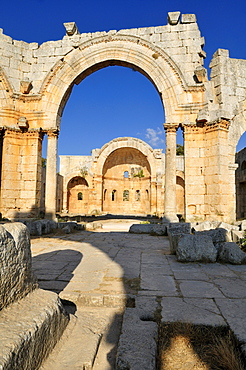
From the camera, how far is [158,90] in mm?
10484

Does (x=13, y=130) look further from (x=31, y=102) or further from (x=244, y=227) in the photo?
(x=244, y=227)

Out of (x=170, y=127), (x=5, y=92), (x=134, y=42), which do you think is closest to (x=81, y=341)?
(x=170, y=127)

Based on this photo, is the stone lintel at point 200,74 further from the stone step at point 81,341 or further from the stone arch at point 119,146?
the stone arch at point 119,146

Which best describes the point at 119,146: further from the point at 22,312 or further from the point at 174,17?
the point at 22,312

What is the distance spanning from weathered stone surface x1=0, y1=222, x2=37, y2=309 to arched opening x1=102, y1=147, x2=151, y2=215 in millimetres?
23207

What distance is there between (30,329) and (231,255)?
3696 mm

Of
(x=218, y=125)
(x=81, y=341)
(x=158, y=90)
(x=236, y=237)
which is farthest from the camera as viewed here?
(x=158, y=90)

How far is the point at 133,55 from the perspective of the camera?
1059cm

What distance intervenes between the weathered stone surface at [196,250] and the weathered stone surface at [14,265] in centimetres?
291

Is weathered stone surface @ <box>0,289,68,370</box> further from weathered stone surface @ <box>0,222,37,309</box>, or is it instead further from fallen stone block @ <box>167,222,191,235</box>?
fallen stone block @ <box>167,222,191,235</box>

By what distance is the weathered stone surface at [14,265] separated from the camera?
1.63m

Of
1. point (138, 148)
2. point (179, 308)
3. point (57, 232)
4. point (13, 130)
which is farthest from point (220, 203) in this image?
point (138, 148)

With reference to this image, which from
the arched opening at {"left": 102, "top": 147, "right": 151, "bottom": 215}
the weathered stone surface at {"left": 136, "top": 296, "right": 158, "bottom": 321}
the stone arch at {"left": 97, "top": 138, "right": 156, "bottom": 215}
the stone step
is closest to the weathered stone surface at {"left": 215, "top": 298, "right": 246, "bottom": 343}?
the weathered stone surface at {"left": 136, "top": 296, "right": 158, "bottom": 321}

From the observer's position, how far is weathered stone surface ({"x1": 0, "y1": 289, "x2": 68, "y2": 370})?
1274 millimetres
